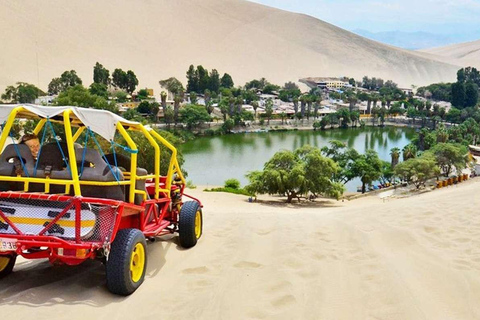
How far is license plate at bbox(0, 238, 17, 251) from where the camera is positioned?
173 inches

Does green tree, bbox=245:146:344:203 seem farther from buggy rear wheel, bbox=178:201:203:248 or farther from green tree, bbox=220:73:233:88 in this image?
green tree, bbox=220:73:233:88

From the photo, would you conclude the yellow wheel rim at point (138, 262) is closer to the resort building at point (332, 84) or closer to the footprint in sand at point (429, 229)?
the footprint in sand at point (429, 229)

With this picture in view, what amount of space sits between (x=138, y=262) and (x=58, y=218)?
950 millimetres

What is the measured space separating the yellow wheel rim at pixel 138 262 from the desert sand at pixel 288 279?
0.56 ft

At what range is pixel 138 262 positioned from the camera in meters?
4.86

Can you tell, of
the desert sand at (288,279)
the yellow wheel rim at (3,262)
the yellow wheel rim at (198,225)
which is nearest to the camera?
the desert sand at (288,279)

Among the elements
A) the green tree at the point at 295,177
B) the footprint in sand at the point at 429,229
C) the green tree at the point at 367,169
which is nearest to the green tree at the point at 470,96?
the green tree at the point at 367,169

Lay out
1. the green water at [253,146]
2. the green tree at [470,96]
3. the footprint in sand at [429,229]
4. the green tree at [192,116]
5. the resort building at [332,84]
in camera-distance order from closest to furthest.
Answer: the footprint in sand at [429,229], the green water at [253,146], the green tree at [192,116], the green tree at [470,96], the resort building at [332,84]

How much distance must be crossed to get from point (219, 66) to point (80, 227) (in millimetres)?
162471

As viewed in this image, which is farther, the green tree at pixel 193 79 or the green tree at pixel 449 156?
the green tree at pixel 193 79

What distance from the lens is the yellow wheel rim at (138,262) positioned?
4.79 metres

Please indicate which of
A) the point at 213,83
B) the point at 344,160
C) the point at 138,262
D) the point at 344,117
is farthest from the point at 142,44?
the point at 138,262

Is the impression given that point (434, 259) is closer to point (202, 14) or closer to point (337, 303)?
point (337, 303)

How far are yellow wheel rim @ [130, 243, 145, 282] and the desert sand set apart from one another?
170mm
